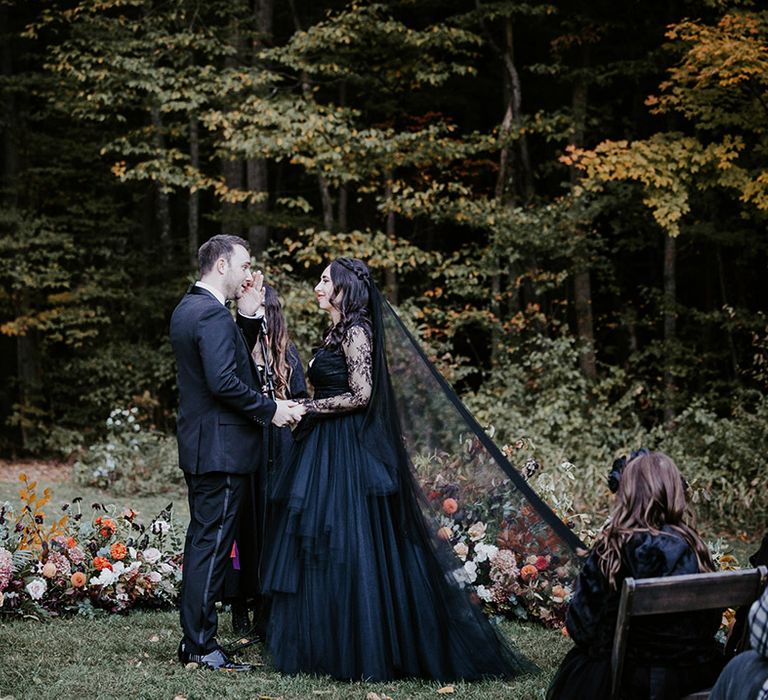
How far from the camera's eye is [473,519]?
5254mm

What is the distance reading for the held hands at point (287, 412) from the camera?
453cm

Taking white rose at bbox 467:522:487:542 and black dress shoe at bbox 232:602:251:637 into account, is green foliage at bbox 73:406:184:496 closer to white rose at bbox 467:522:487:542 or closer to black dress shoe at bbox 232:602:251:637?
black dress shoe at bbox 232:602:251:637

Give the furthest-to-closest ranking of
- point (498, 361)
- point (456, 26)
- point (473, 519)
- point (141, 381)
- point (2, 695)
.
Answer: point (141, 381)
point (456, 26)
point (498, 361)
point (473, 519)
point (2, 695)

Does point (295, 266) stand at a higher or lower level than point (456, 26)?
lower

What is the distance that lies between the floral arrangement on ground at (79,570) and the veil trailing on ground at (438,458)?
198cm

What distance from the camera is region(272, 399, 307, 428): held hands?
4.53 m

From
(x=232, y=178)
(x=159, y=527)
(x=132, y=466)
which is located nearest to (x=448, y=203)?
(x=232, y=178)

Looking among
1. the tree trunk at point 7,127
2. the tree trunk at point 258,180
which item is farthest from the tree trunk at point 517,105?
the tree trunk at point 7,127

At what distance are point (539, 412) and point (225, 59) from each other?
24.3 feet

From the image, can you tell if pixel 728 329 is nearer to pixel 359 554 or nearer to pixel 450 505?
pixel 450 505

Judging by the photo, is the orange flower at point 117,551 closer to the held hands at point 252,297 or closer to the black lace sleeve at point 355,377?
the held hands at point 252,297

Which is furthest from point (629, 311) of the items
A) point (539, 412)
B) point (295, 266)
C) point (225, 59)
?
point (225, 59)

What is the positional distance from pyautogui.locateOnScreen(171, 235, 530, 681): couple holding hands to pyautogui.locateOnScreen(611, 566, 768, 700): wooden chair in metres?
1.48

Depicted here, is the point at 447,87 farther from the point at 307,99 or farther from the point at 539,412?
the point at 539,412
